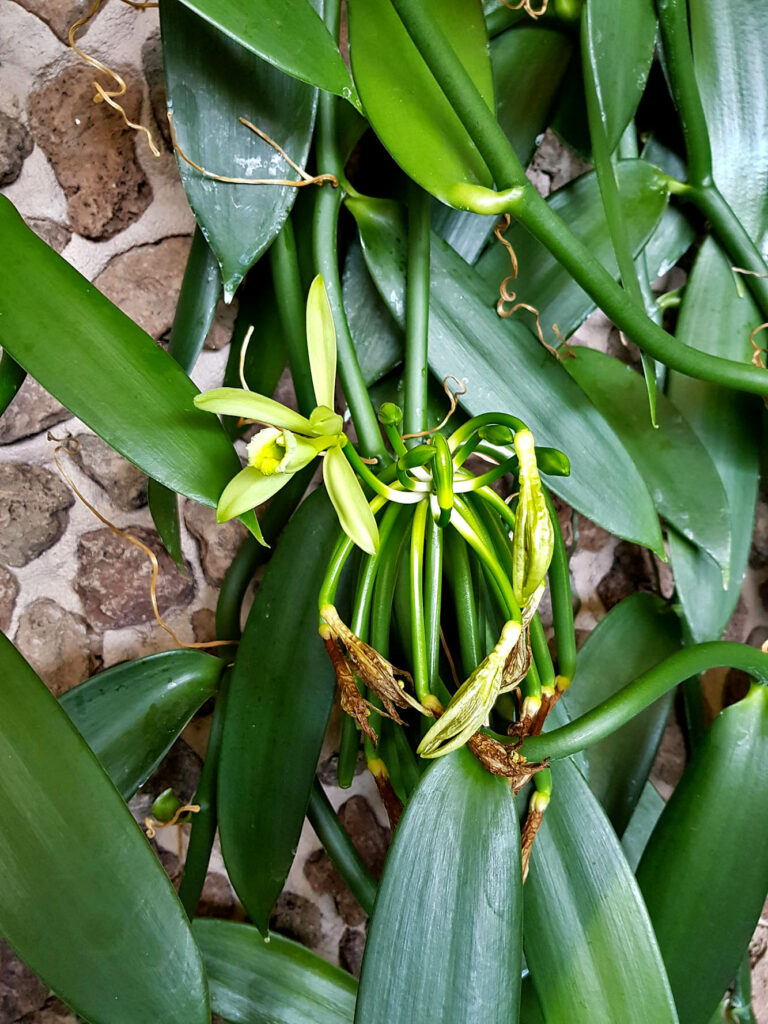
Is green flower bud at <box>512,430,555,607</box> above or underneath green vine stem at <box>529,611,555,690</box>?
above

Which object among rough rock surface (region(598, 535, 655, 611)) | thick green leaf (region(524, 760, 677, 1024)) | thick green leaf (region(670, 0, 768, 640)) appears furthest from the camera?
rough rock surface (region(598, 535, 655, 611))

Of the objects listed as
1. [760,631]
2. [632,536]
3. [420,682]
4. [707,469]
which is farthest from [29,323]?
[760,631]

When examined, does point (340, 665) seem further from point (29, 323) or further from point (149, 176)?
point (149, 176)

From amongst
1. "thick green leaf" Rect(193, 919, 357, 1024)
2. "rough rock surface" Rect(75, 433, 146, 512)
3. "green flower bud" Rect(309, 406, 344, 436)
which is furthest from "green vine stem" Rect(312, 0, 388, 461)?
"thick green leaf" Rect(193, 919, 357, 1024)

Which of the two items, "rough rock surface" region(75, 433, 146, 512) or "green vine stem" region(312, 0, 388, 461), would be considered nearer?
"green vine stem" region(312, 0, 388, 461)

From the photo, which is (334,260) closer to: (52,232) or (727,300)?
(52,232)

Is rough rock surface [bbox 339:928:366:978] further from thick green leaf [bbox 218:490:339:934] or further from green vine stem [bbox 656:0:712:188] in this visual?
green vine stem [bbox 656:0:712:188]

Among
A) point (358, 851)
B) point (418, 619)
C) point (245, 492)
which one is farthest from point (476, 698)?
point (358, 851)
